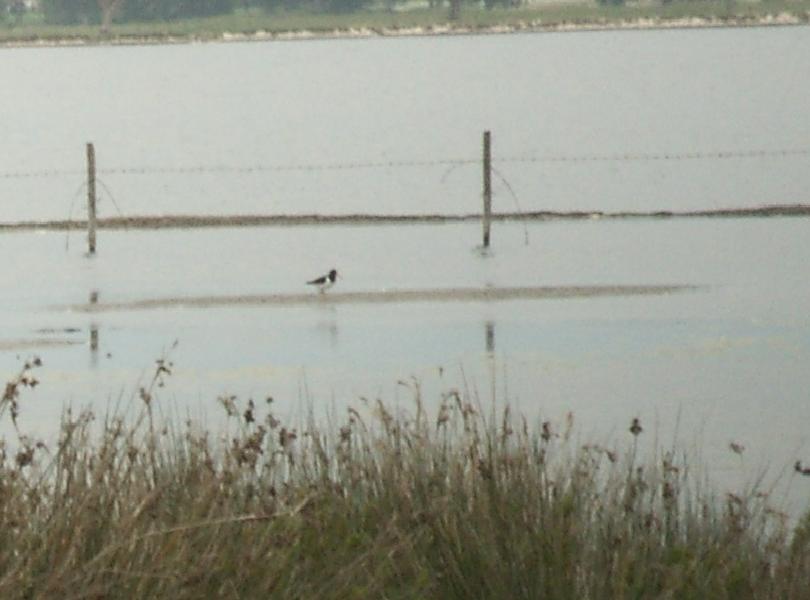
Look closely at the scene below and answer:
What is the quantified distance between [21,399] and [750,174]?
139 ft

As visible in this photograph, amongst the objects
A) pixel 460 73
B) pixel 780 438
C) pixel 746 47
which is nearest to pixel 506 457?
pixel 780 438

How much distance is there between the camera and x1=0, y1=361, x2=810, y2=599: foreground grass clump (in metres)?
7.85

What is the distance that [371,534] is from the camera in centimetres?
952

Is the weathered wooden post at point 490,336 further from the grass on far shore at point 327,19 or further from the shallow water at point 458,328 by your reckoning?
the grass on far shore at point 327,19

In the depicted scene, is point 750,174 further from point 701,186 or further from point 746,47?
point 746,47

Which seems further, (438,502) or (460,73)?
(460,73)

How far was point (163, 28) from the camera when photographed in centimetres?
19412

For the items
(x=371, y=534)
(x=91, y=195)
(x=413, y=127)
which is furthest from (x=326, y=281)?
(x=413, y=127)

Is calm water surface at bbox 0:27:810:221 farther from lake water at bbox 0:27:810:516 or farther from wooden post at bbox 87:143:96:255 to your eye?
wooden post at bbox 87:143:96:255

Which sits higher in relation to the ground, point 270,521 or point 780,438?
point 270,521

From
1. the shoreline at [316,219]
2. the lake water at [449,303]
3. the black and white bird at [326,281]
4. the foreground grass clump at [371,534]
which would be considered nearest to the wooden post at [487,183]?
the lake water at [449,303]

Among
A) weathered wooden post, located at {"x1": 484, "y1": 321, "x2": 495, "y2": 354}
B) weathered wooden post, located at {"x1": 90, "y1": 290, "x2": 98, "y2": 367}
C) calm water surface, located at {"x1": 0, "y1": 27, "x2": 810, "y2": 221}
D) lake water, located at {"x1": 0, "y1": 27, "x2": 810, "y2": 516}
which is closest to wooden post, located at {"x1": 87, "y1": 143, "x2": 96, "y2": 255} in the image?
lake water, located at {"x1": 0, "y1": 27, "x2": 810, "y2": 516}

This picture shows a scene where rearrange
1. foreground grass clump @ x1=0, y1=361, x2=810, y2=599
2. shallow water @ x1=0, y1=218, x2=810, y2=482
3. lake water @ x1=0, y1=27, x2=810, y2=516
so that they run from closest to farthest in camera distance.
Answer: foreground grass clump @ x1=0, y1=361, x2=810, y2=599, shallow water @ x1=0, y1=218, x2=810, y2=482, lake water @ x1=0, y1=27, x2=810, y2=516

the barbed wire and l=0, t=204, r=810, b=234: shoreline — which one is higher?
l=0, t=204, r=810, b=234: shoreline
